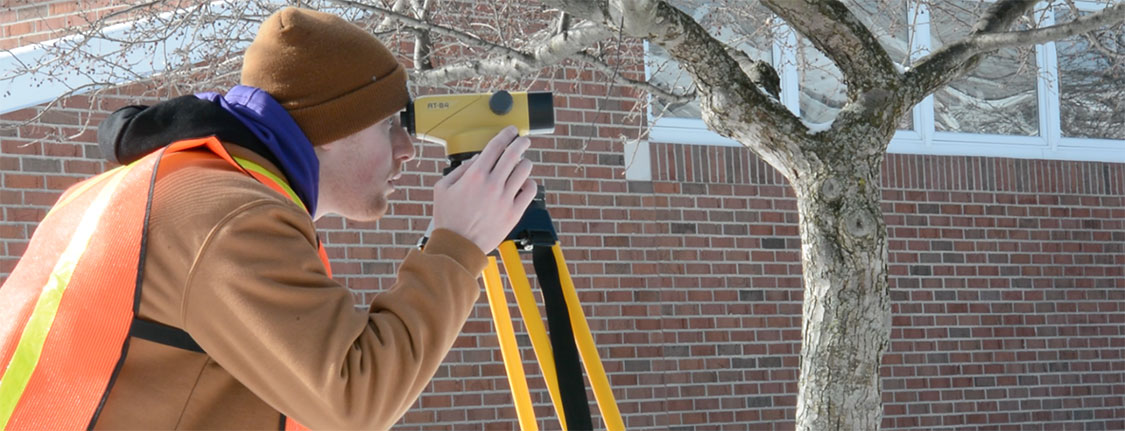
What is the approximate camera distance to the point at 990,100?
8.88m

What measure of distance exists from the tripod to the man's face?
21 centimetres

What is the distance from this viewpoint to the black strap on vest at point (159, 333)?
5.13ft

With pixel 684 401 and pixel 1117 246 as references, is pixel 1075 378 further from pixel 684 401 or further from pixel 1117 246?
pixel 684 401

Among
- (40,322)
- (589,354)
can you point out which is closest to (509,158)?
(589,354)

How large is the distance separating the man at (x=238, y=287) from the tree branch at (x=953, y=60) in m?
3.10

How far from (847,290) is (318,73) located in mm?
2883

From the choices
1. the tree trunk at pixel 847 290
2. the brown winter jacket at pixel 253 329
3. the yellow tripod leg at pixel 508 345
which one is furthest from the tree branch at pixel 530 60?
the brown winter jacket at pixel 253 329

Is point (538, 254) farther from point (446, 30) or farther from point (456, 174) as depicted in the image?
point (446, 30)

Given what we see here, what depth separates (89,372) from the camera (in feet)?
5.09

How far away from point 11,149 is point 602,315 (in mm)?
3132

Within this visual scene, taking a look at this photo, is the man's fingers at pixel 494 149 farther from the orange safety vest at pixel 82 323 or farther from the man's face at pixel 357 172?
the orange safety vest at pixel 82 323

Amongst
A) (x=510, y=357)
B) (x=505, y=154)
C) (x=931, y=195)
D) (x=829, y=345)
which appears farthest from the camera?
(x=931, y=195)

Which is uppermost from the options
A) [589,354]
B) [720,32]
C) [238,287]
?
[720,32]

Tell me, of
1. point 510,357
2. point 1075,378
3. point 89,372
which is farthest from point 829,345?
point 1075,378
